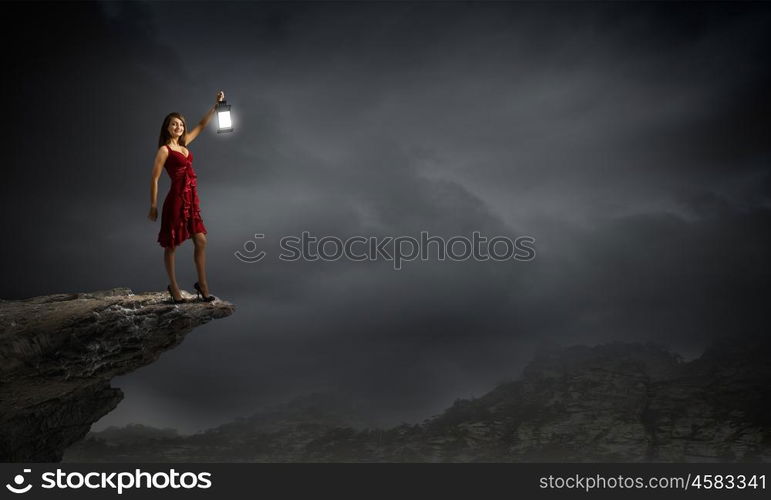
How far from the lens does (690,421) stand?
52.4 metres

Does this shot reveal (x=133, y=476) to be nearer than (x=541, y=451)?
Yes

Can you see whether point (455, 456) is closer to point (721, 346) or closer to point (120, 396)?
point (721, 346)

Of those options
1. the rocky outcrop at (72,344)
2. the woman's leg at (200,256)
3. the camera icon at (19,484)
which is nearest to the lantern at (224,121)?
the woman's leg at (200,256)

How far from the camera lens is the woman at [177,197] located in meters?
Answer: 9.70

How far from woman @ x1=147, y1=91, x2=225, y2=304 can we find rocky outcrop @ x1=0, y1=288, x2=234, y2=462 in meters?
0.82

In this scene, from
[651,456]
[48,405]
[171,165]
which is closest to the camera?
[171,165]

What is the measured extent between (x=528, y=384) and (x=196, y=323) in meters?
55.4

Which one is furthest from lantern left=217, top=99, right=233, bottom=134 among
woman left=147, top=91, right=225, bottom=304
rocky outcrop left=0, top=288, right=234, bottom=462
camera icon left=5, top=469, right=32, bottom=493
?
camera icon left=5, top=469, right=32, bottom=493

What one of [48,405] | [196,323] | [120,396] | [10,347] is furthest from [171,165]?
[120,396]

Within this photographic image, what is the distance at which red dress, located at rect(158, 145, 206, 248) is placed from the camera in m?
9.70

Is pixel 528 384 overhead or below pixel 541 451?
overhead

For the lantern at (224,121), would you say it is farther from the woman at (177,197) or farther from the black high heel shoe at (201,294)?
the black high heel shoe at (201,294)

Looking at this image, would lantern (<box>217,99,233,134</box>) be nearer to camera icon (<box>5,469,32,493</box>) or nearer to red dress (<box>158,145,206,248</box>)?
red dress (<box>158,145,206,248</box>)

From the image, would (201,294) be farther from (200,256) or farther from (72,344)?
(72,344)
